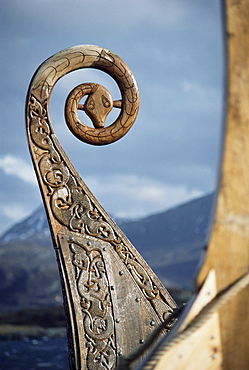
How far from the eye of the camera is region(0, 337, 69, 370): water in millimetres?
8633

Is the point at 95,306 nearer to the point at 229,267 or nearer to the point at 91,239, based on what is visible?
the point at 91,239

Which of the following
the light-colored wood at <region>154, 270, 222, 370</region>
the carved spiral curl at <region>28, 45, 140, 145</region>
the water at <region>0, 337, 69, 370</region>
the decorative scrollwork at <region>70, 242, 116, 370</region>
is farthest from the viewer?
the water at <region>0, 337, 69, 370</region>

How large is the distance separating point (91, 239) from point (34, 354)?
9.37 meters

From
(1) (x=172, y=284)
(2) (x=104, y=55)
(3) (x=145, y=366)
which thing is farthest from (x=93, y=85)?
(1) (x=172, y=284)

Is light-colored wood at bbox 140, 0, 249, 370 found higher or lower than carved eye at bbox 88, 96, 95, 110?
lower

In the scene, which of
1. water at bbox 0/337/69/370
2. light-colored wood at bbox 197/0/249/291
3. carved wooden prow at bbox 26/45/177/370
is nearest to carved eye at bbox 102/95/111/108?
carved wooden prow at bbox 26/45/177/370

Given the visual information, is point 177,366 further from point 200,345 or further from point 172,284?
point 172,284

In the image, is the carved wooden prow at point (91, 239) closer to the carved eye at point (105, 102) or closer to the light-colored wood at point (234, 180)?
the carved eye at point (105, 102)

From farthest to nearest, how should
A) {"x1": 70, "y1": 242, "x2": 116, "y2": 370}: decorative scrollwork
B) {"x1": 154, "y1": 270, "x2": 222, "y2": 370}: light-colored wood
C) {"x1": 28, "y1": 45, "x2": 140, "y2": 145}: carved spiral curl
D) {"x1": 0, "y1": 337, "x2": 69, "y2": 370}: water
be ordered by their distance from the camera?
{"x1": 0, "y1": 337, "x2": 69, "y2": 370}: water → {"x1": 28, "y1": 45, "x2": 140, "y2": 145}: carved spiral curl → {"x1": 70, "y1": 242, "x2": 116, "y2": 370}: decorative scrollwork → {"x1": 154, "y1": 270, "x2": 222, "y2": 370}: light-colored wood

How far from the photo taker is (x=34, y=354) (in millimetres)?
10703

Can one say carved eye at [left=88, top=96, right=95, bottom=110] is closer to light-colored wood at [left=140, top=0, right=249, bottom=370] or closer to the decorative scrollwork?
the decorative scrollwork

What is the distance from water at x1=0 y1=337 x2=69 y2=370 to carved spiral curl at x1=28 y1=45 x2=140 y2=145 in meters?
6.89

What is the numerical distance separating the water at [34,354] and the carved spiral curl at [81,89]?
6893mm

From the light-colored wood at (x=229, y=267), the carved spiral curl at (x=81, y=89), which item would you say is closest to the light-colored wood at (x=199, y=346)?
the light-colored wood at (x=229, y=267)
